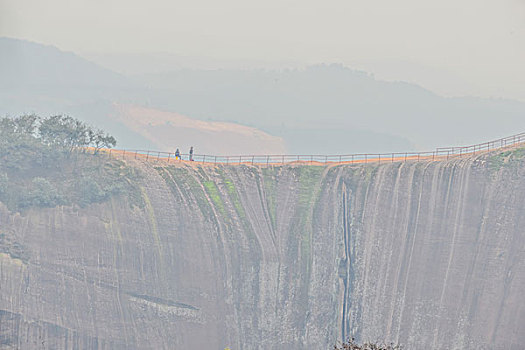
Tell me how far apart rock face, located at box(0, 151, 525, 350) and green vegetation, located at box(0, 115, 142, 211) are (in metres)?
1.30

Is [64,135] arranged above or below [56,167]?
above

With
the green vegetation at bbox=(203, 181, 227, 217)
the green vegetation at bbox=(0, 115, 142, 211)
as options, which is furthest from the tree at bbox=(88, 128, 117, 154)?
the green vegetation at bbox=(203, 181, 227, 217)

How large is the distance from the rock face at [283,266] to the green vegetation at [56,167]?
4.28 ft

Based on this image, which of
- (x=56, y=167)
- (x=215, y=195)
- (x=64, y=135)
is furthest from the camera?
(x=64, y=135)

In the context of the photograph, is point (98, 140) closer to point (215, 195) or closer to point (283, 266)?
point (215, 195)

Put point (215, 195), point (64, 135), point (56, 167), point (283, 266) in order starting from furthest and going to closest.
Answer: point (64, 135), point (56, 167), point (215, 195), point (283, 266)

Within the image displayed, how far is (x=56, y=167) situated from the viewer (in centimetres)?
7312

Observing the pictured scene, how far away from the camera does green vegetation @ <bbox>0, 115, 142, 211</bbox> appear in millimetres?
69125

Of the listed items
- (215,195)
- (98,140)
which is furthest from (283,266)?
(98,140)

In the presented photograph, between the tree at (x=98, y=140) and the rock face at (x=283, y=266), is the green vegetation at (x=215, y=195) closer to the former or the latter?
the rock face at (x=283, y=266)

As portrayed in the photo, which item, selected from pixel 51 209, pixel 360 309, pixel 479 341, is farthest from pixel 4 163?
pixel 479 341

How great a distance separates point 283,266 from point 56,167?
22418mm

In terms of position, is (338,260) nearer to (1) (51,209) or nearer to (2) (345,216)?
(2) (345,216)

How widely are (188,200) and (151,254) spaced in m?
5.79
